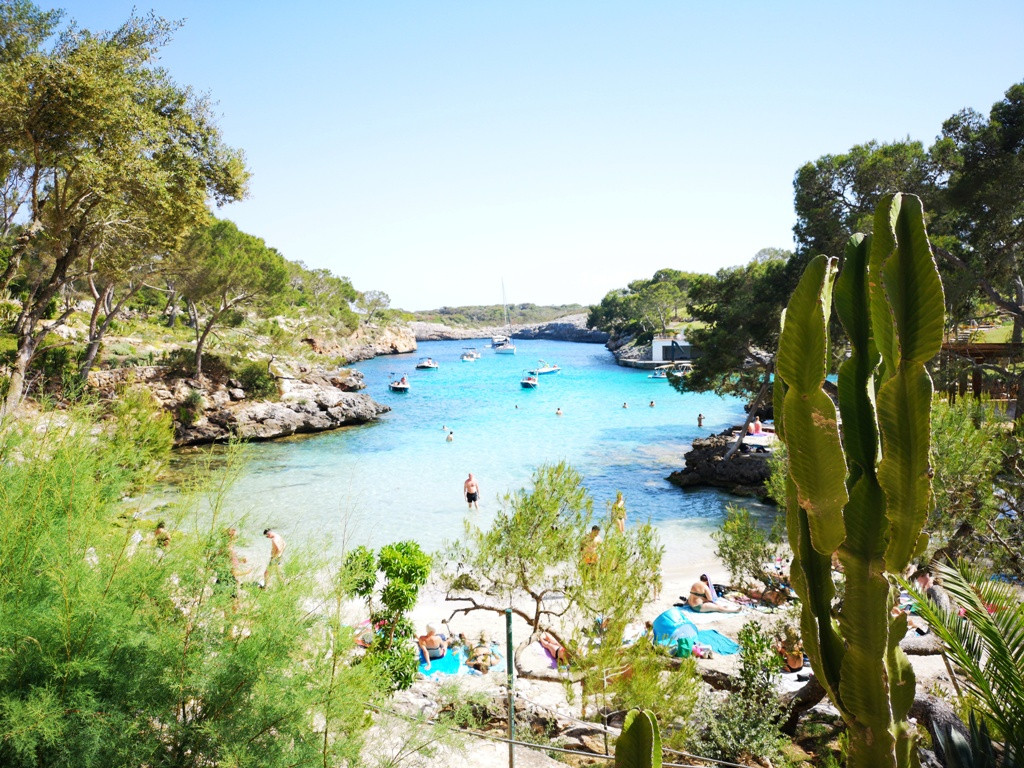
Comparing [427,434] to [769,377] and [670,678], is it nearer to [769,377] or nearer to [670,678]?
[769,377]

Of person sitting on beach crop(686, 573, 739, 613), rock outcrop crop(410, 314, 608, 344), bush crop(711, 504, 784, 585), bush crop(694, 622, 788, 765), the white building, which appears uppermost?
rock outcrop crop(410, 314, 608, 344)

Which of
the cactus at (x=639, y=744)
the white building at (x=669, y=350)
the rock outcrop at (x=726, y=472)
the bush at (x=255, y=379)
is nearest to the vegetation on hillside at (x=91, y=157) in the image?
Answer: the cactus at (x=639, y=744)

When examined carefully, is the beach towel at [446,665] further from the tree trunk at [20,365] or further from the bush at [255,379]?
the bush at [255,379]

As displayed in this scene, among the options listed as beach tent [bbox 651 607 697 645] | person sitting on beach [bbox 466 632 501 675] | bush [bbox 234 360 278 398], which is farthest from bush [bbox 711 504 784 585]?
bush [bbox 234 360 278 398]

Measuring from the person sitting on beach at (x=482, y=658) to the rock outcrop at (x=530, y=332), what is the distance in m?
118

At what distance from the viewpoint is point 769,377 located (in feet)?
83.8

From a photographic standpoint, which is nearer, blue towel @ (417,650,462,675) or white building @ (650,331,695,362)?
blue towel @ (417,650,462,675)

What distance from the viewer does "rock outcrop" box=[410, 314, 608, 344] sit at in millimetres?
135000

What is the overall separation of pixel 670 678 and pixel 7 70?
13867mm

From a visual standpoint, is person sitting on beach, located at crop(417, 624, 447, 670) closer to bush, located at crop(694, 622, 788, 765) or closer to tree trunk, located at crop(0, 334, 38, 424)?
bush, located at crop(694, 622, 788, 765)

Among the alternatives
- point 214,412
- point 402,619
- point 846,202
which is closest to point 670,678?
point 402,619

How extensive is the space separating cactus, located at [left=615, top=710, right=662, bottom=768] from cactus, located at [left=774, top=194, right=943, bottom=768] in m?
0.92

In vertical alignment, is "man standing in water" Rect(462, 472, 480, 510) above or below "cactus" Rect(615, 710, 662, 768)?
below

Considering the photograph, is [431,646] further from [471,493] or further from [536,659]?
[471,493]
